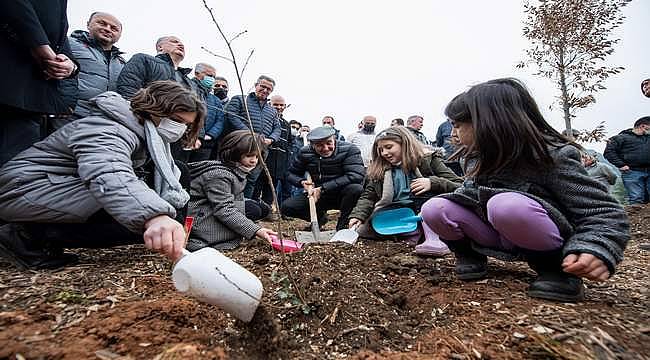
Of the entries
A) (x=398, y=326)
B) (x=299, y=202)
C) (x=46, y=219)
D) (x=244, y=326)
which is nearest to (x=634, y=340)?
(x=398, y=326)

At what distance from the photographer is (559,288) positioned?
4.84 feet

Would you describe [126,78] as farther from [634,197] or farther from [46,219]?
[634,197]

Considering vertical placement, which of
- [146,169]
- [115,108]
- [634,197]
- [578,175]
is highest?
[115,108]

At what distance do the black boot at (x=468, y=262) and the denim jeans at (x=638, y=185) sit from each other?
6.83 metres

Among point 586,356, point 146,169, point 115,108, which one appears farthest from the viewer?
point 146,169

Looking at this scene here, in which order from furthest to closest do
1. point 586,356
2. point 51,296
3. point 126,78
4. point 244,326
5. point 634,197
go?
point 634,197 → point 126,78 → point 51,296 → point 244,326 → point 586,356

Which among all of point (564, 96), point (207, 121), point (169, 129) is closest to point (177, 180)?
point (169, 129)

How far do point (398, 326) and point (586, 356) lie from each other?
24.3 inches

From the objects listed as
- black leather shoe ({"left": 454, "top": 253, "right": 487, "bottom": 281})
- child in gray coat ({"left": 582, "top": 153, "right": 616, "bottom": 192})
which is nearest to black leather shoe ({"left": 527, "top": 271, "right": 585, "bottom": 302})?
black leather shoe ({"left": 454, "top": 253, "right": 487, "bottom": 281})

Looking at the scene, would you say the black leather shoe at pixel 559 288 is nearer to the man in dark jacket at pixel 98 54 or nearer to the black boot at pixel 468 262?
the black boot at pixel 468 262

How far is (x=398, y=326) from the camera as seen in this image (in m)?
1.45

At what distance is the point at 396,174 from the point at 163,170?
211cm

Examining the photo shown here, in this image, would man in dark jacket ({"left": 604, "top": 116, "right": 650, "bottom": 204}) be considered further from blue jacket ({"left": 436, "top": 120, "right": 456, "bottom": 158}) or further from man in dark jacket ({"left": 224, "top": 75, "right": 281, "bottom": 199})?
man in dark jacket ({"left": 224, "top": 75, "right": 281, "bottom": 199})

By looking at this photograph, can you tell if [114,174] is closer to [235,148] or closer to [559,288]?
[235,148]
